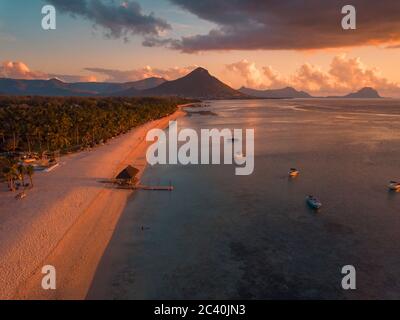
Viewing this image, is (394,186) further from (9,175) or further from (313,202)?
(9,175)

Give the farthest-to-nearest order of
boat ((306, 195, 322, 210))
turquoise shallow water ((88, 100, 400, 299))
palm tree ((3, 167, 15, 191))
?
palm tree ((3, 167, 15, 191)), boat ((306, 195, 322, 210)), turquoise shallow water ((88, 100, 400, 299))

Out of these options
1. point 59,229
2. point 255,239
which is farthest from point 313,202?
point 59,229

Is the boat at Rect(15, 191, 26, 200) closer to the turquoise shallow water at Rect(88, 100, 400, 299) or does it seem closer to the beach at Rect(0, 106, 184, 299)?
the beach at Rect(0, 106, 184, 299)

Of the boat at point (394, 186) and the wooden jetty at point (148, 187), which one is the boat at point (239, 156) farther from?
the boat at point (394, 186)

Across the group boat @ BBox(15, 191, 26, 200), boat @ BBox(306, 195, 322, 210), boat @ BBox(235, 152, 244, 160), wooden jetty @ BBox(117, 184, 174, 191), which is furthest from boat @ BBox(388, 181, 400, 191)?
boat @ BBox(15, 191, 26, 200)
